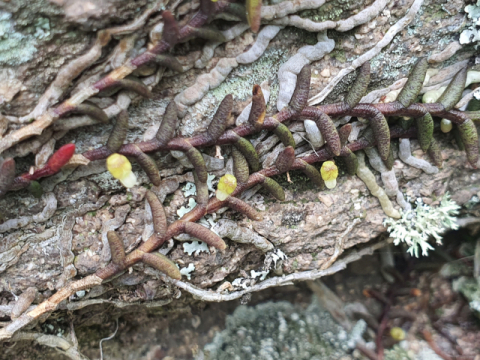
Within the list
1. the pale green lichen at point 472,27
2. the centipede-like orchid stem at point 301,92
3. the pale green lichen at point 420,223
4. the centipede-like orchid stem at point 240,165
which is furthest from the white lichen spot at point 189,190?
the pale green lichen at point 472,27

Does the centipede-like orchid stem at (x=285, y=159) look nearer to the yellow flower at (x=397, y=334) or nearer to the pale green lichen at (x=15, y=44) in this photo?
the pale green lichen at (x=15, y=44)

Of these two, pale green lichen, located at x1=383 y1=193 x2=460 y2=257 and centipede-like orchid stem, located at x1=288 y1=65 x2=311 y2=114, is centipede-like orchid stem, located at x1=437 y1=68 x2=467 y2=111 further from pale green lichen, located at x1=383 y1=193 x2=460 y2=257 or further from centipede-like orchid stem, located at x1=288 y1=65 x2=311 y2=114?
centipede-like orchid stem, located at x1=288 y1=65 x2=311 y2=114

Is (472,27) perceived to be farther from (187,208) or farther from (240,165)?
(187,208)

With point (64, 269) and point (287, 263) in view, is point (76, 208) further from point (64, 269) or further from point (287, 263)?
point (287, 263)

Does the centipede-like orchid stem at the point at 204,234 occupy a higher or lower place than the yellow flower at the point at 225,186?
lower

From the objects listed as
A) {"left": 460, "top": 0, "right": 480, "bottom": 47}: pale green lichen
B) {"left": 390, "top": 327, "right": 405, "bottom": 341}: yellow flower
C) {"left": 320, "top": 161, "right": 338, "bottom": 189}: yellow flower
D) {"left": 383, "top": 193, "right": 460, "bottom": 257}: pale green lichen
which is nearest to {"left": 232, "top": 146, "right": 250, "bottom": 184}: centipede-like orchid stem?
{"left": 320, "top": 161, "right": 338, "bottom": 189}: yellow flower

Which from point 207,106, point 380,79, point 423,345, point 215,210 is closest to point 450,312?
point 423,345
